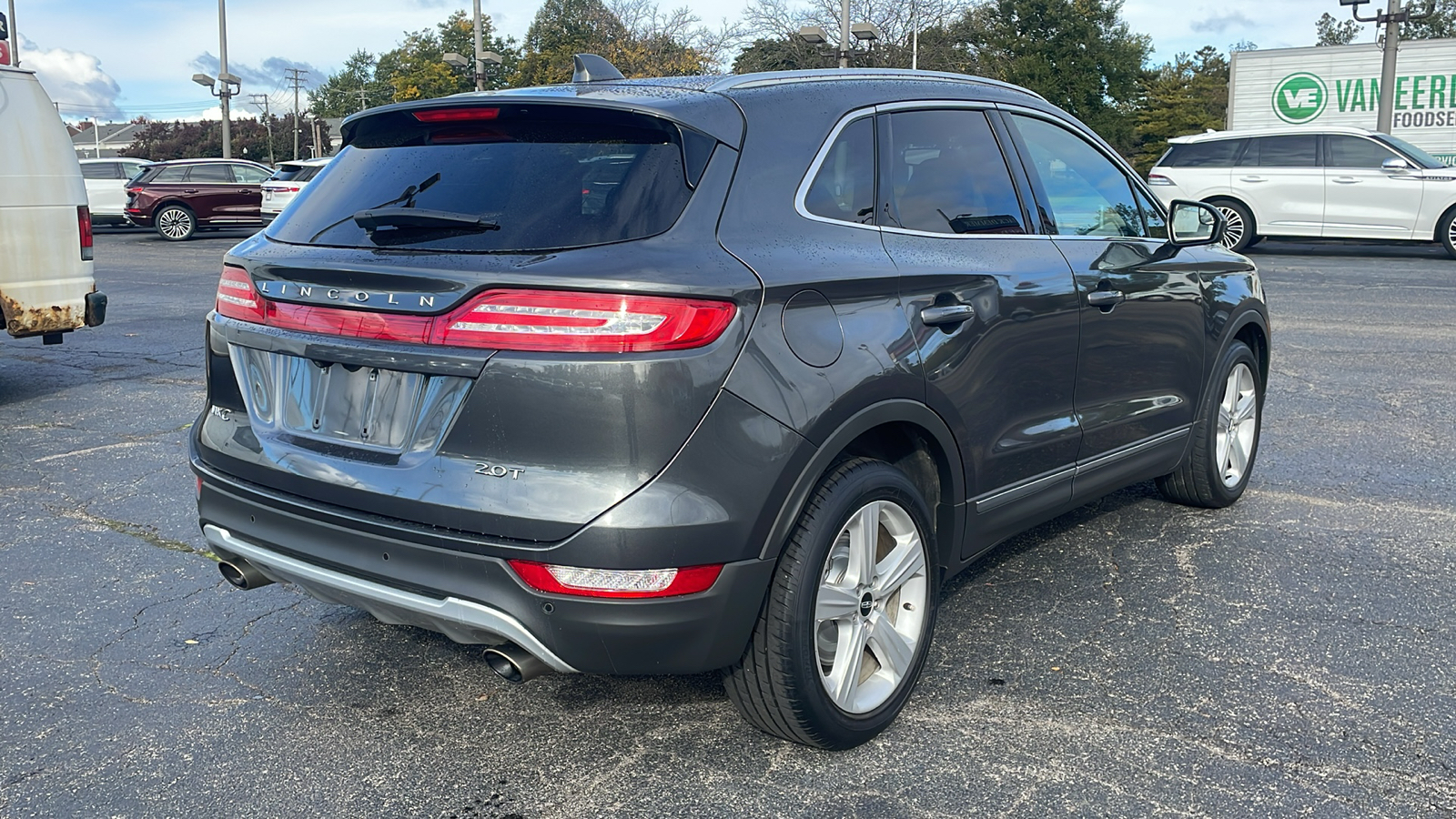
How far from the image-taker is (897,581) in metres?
3.21

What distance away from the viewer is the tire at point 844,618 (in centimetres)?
285

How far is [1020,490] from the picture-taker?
3719mm

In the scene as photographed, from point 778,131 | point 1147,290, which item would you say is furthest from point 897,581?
point 1147,290

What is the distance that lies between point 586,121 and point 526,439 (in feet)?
2.75

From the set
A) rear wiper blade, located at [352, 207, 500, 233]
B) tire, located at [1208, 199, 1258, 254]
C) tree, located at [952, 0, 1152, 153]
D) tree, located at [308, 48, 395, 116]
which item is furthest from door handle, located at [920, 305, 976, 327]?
tree, located at [308, 48, 395, 116]

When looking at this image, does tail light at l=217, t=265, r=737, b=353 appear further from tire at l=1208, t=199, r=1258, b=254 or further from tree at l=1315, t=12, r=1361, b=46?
tree at l=1315, t=12, r=1361, b=46

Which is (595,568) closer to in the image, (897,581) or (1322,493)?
(897,581)

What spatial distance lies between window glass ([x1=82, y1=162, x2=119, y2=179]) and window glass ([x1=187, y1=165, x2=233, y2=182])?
3521 millimetres

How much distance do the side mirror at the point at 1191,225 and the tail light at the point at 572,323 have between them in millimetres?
2616

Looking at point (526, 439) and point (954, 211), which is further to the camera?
point (954, 211)

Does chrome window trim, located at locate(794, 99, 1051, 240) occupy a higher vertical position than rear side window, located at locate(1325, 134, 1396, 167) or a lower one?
lower

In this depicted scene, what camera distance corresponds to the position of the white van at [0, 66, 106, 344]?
7.39 m

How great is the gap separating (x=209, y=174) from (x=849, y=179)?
26.0m

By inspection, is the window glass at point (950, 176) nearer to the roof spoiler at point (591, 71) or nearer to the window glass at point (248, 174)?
the roof spoiler at point (591, 71)
